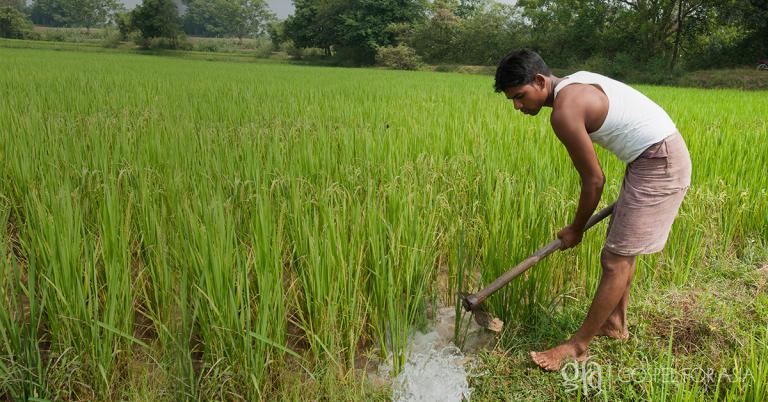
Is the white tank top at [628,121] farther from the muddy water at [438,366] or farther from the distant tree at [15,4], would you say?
the distant tree at [15,4]

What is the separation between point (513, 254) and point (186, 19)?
43345 mm

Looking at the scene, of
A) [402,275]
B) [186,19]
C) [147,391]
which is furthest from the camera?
[186,19]

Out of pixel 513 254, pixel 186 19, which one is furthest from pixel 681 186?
pixel 186 19

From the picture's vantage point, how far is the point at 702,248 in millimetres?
2584

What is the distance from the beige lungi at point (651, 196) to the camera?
168 centimetres

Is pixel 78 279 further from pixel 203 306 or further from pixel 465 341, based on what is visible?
pixel 465 341

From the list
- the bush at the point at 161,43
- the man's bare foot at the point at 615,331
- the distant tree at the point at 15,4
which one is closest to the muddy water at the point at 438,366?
the man's bare foot at the point at 615,331

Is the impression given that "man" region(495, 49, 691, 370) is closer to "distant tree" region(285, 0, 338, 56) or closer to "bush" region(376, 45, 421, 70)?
"bush" region(376, 45, 421, 70)

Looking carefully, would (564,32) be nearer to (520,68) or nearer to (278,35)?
(520,68)

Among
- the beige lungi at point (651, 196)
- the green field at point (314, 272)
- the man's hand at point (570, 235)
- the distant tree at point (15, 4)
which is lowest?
the green field at point (314, 272)

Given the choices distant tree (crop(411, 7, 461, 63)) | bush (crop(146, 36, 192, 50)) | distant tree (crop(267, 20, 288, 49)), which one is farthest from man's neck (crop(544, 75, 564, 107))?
distant tree (crop(267, 20, 288, 49))

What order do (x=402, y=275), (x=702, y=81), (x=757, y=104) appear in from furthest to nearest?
(x=702, y=81) < (x=757, y=104) < (x=402, y=275)

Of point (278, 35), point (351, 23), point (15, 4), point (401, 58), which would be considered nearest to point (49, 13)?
point (15, 4)

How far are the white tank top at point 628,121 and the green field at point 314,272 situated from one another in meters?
0.53
